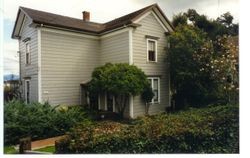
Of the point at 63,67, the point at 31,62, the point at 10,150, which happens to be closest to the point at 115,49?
the point at 63,67

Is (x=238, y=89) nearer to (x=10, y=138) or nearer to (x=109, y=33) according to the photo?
(x=109, y=33)

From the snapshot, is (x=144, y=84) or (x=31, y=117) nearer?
(x=31, y=117)

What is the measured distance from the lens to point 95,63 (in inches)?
142

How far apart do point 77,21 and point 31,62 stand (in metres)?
0.70

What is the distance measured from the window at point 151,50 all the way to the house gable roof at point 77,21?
12.7 inches

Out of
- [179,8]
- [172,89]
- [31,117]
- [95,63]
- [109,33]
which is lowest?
[31,117]

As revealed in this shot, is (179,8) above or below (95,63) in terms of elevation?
above

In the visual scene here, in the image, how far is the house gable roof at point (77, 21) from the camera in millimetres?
3352

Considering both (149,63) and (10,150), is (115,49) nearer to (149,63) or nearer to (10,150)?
(149,63)

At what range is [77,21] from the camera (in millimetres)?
3496

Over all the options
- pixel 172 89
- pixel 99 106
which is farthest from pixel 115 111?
pixel 172 89

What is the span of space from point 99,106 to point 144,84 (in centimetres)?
64

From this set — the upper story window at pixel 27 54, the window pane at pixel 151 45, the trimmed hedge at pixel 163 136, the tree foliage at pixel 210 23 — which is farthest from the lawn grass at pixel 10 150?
the tree foliage at pixel 210 23

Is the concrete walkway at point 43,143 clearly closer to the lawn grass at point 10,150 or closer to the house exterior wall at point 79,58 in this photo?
the lawn grass at point 10,150
